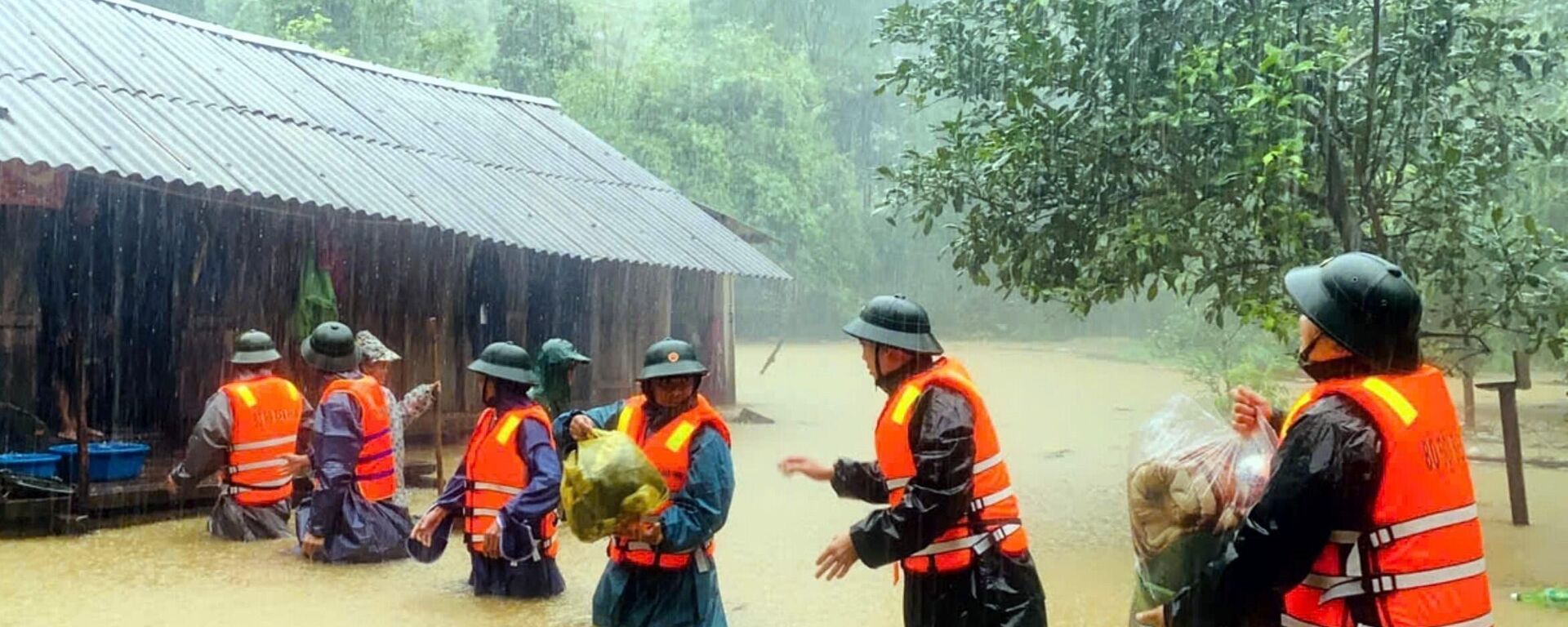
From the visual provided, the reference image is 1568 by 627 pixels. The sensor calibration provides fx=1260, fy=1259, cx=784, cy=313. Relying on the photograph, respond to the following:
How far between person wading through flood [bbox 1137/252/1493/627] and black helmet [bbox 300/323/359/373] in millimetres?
5953

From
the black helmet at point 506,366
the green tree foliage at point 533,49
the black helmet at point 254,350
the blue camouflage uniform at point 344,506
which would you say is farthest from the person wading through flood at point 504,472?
the green tree foliage at point 533,49

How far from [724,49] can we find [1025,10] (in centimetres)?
2339

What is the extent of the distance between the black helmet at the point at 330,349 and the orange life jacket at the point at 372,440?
0.12m

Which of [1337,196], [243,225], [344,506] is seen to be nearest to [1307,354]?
[1337,196]

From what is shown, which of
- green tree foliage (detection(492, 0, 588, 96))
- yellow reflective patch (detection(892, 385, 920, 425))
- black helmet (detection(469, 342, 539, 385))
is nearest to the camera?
yellow reflective patch (detection(892, 385, 920, 425))

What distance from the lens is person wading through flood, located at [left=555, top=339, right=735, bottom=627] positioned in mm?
3986

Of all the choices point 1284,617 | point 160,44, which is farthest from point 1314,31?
point 160,44

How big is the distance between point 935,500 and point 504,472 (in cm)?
329

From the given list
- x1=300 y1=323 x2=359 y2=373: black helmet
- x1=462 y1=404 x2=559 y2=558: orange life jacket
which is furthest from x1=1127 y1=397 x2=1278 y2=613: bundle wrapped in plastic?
x1=300 y1=323 x2=359 y2=373: black helmet

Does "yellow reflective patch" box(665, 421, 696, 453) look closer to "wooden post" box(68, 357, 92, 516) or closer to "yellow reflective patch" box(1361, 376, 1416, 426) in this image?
"yellow reflective patch" box(1361, 376, 1416, 426)

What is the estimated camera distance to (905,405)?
3441mm

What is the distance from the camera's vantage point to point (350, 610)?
656cm

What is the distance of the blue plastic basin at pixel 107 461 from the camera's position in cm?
872

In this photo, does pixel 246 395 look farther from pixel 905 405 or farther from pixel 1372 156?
pixel 1372 156
